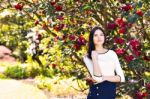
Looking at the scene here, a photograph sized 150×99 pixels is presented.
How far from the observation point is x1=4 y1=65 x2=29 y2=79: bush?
15.6 m

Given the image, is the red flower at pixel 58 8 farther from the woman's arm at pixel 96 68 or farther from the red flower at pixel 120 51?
the woman's arm at pixel 96 68

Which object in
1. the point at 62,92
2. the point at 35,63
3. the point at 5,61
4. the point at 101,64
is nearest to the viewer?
the point at 101,64

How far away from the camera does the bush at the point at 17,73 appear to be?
614 inches

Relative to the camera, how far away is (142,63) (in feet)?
20.2

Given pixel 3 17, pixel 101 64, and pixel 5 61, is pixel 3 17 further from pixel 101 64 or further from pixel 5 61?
pixel 101 64

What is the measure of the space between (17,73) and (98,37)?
10.7 m

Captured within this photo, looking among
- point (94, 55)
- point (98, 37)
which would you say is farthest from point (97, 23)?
point (94, 55)

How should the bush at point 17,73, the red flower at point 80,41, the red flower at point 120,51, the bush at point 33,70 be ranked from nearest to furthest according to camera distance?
the red flower at point 120,51
the red flower at point 80,41
the bush at point 17,73
the bush at point 33,70

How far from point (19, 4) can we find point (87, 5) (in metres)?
1.04

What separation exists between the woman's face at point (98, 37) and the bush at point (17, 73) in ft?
34.6

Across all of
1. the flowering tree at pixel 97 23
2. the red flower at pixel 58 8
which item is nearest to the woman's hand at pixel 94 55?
the flowering tree at pixel 97 23

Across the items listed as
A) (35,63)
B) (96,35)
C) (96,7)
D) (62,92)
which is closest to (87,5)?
(96,7)

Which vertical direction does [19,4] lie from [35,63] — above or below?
above

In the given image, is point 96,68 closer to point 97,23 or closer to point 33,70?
point 97,23
